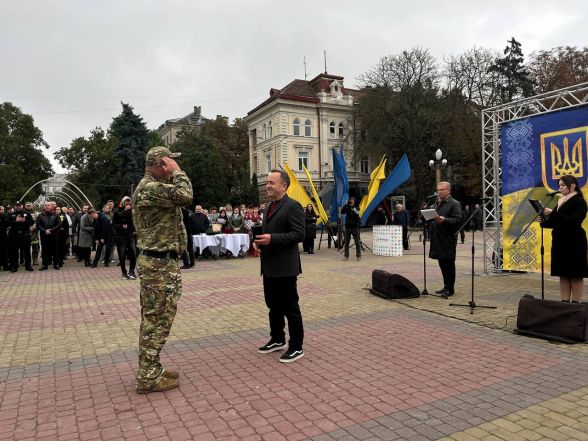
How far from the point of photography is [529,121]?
9.59m

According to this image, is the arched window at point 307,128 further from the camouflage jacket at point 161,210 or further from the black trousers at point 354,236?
the camouflage jacket at point 161,210

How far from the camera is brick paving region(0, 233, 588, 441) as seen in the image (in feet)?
10.9

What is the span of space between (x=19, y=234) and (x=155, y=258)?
12019mm

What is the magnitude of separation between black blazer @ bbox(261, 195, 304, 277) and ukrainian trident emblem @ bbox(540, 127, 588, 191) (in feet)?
21.2

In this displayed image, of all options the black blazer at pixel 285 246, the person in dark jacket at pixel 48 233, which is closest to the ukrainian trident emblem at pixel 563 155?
the black blazer at pixel 285 246

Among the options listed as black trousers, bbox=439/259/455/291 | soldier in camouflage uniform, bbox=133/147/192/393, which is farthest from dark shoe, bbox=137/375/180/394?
black trousers, bbox=439/259/455/291

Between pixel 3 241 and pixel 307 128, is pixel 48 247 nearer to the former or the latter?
pixel 3 241

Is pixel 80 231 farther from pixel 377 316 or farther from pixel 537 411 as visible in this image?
pixel 537 411

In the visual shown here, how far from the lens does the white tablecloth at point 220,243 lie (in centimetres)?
1540

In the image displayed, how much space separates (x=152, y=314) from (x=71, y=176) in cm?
6238

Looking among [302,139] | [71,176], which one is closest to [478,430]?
[302,139]

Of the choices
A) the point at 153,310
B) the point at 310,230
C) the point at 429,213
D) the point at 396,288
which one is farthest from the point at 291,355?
the point at 310,230

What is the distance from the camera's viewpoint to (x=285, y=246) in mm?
4773

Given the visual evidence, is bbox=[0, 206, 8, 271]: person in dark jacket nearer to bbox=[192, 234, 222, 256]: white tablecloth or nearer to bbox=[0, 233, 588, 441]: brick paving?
bbox=[192, 234, 222, 256]: white tablecloth
